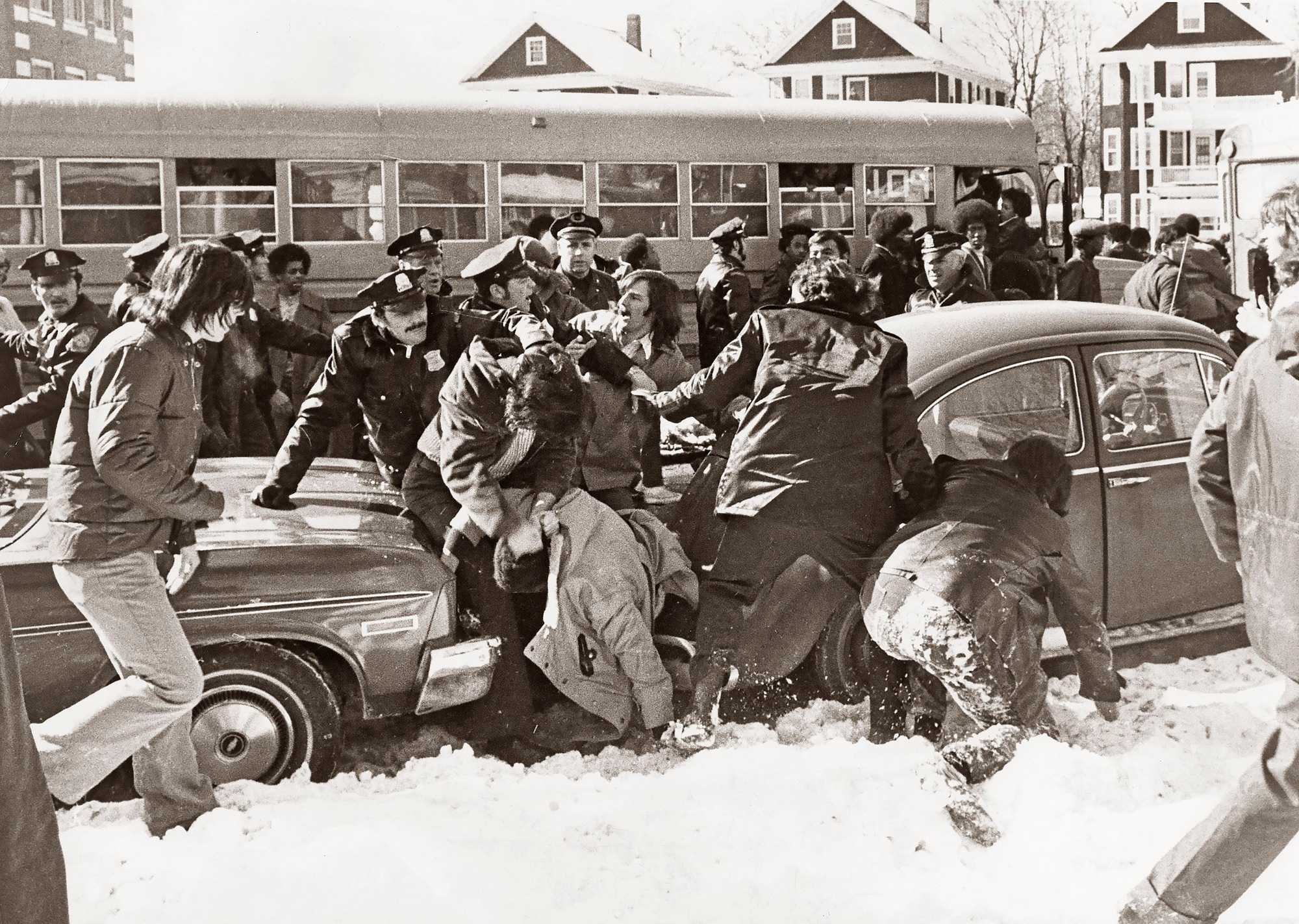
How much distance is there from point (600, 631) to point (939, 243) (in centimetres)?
313

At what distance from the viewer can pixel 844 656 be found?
4.90m

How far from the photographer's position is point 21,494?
452 centimetres

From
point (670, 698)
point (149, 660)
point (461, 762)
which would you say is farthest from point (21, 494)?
point (670, 698)

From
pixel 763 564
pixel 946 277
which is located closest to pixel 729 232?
pixel 946 277

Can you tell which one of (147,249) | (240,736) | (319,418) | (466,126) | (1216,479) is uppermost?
(466,126)

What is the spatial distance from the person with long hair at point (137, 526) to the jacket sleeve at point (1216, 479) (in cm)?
250

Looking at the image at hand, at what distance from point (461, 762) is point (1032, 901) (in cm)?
174

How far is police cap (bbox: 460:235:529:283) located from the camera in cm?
570

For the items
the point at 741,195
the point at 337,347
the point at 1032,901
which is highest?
the point at 741,195

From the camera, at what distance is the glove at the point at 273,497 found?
4.64 metres

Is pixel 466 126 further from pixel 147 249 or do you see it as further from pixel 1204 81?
pixel 1204 81

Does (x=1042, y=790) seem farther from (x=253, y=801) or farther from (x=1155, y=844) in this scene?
(x=253, y=801)

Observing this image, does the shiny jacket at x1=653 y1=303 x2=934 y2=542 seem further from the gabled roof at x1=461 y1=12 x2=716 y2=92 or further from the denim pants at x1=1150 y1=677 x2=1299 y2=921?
the gabled roof at x1=461 y1=12 x2=716 y2=92

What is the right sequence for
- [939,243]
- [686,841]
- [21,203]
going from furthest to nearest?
[21,203]
[939,243]
[686,841]
